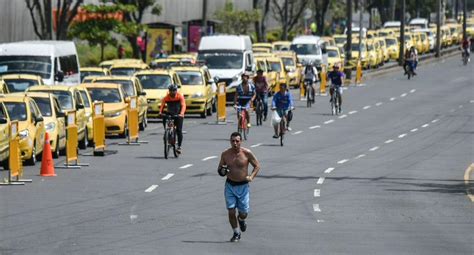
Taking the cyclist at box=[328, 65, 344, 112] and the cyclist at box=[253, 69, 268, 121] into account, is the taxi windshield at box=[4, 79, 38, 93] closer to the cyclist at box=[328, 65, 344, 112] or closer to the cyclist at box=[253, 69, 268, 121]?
the cyclist at box=[253, 69, 268, 121]

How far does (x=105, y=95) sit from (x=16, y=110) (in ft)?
31.3

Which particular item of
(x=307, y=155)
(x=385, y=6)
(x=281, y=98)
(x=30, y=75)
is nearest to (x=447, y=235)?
(x=307, y=155)

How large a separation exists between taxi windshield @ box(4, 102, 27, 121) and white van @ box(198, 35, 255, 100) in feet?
79.6

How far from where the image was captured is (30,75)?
44875mm

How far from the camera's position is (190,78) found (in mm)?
51906

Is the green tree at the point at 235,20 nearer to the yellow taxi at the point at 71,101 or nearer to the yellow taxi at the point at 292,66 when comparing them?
the yellow taxi at the point at 292,66

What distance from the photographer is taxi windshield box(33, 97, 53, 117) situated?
118 feet

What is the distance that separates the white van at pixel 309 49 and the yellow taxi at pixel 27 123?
41927 millimetres

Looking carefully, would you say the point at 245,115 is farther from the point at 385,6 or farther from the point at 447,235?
the point at 385,6

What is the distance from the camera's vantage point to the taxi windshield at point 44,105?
36.0 m

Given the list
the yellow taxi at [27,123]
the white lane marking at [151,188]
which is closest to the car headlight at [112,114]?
the yellow taxi at [27,123]

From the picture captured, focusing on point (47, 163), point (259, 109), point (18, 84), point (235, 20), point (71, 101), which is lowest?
point (259, 109)

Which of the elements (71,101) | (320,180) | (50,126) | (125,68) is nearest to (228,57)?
(125,68)

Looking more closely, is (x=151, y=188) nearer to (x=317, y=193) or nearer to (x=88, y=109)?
(x=317, y=193)
